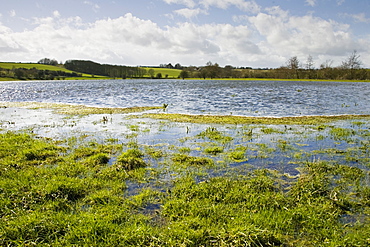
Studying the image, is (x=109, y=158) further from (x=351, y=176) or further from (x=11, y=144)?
(x=351, y=176)

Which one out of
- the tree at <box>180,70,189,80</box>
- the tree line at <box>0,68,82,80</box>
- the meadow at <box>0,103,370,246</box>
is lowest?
the meadow at <box>0,103,370,246</box>

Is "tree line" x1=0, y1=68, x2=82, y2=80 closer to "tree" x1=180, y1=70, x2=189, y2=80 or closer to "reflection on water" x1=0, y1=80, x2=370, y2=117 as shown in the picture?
"tree" x1=180, y1=70, x2=189, y2=80

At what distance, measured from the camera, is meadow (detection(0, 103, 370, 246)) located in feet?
16.9

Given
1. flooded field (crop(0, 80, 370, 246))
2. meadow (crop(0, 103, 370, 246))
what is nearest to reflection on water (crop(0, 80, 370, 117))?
flooded field (crop(0, 80, 370, 246))

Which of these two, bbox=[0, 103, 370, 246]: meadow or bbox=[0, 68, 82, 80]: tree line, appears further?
bbox=[0, 68, 82, 80]: tree line

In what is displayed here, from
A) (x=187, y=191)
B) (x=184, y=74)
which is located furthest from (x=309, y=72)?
(x=187, y=191)

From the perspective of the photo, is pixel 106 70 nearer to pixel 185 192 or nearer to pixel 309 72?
pixel 309 72

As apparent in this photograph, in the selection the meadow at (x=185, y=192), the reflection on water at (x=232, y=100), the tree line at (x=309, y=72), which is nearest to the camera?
the meadow at (x=185, y=192)

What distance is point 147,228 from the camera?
5.37m

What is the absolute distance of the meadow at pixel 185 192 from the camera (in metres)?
5.14

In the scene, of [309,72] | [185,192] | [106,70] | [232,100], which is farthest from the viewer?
[106,70]

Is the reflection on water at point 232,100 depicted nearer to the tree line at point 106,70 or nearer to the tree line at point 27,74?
the tree line at point 27,74

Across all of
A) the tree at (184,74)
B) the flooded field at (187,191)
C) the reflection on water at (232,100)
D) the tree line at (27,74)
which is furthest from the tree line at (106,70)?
the flooded field at (187,191)

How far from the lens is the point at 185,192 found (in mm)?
Answer: 7172
